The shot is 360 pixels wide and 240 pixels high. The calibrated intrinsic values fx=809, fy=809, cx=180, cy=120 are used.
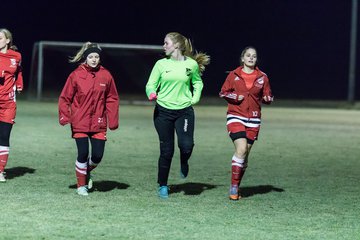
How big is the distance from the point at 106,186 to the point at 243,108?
1982mm

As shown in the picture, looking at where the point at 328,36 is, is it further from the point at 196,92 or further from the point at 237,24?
the point at 196,92

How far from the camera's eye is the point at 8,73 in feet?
31.8

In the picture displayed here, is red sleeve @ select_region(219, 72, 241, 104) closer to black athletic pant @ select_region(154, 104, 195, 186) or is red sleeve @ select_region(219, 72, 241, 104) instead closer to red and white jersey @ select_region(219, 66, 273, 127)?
red and white jersey @ select_region(219, 66, 273, 127)

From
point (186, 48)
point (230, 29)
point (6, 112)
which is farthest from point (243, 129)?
point (230, 29)

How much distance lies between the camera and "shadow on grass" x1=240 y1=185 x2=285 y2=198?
9334mm

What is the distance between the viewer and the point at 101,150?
8.78 meters

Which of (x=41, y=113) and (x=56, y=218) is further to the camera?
(x=41, y=113)

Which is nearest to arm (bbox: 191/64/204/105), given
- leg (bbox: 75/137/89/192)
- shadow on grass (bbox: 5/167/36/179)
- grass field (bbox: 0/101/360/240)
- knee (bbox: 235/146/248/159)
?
knee (bbox: 235/146/248/159)

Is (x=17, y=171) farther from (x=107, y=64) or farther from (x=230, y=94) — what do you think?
(x=107, y=64)

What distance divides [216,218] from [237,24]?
37.2 meters

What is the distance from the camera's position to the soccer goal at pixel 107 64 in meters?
30.8

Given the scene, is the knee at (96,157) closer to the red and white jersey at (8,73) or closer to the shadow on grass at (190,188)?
the shadow on grass at (190,188)

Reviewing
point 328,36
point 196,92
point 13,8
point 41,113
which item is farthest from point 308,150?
point 13,8

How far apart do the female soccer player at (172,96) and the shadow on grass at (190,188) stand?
1.77 feet
